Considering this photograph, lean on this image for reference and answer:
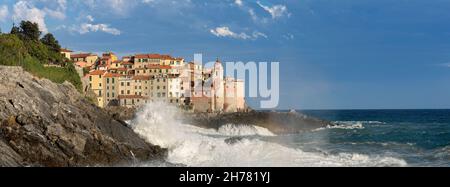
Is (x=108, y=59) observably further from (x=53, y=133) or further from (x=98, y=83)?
(x=53, y=133)

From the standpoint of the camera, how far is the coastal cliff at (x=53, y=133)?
22.3 meters

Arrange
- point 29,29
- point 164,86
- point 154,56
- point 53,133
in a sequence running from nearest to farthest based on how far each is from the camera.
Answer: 1. point 53,133
2. point 29,29
3. point 164,86
4. point 154,56

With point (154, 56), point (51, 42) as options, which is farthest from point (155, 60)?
point (51, 42)

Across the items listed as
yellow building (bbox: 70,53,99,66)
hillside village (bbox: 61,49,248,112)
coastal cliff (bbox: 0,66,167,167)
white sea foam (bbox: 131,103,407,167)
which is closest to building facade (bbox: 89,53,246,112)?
hillside village (bbox: 61,49,248,112)

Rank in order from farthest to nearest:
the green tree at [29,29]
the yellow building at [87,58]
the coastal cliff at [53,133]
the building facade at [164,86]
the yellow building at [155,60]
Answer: the yellow building at [87,58] < the yellow building at [155,60] < the building facade at [164,86] < the green tree at [29,29] < the coastal cliff at [53,133]

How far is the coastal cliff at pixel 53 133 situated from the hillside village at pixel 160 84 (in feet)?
162

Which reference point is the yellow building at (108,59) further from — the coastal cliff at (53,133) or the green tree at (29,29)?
the coastal cliff at (53,133)

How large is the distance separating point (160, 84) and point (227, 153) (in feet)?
187

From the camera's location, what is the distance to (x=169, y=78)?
3364 inches

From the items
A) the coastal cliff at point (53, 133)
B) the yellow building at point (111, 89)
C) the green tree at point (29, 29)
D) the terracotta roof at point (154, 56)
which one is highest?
the green tree at point (29, 29)

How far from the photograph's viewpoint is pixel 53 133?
79.6ft

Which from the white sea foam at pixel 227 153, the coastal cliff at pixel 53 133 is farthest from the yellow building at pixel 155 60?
the coastal cliff at pixel 53 133
